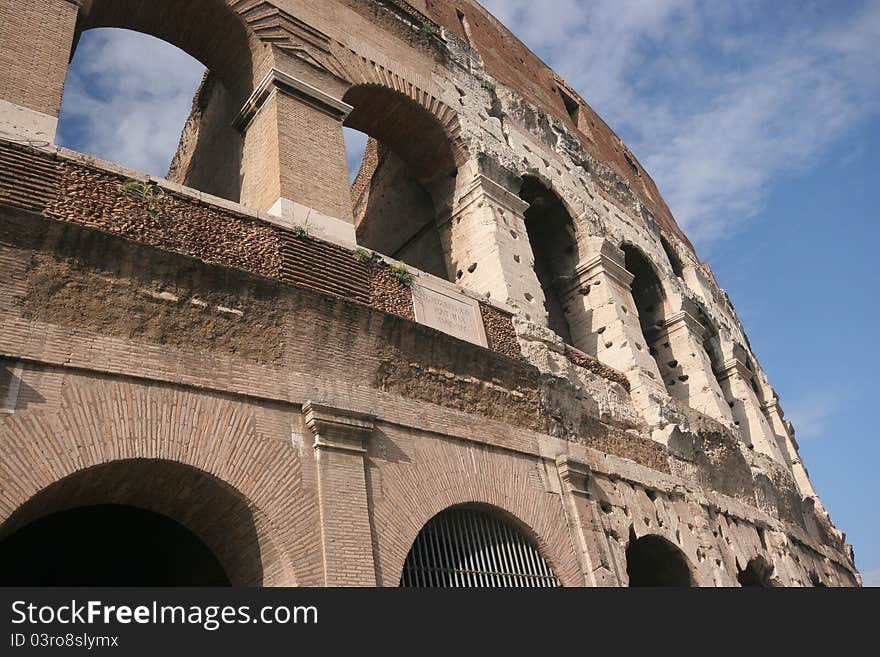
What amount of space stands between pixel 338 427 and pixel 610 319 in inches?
236

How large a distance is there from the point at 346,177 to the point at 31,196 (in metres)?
3.20

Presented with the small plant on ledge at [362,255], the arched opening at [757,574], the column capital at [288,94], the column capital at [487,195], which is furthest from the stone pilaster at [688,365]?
the column capital at [288,94]

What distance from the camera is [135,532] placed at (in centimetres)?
642

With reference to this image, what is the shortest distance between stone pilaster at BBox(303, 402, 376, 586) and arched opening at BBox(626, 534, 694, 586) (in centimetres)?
395

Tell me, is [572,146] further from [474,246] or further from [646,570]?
[646,570]

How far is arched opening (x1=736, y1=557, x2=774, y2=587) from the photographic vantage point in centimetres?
1002

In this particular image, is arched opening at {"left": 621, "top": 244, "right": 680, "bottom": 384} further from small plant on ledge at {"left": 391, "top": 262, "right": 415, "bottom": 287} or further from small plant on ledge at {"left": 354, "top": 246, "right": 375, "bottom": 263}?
small plant on ledge at {"left": 354, "top": 246, "right": 375, "bottom": 263}

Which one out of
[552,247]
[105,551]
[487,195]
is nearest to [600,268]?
[552,247]

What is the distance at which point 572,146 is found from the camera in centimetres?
1264

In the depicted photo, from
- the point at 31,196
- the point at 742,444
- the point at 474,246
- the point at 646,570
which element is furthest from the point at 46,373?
the point at 742,444

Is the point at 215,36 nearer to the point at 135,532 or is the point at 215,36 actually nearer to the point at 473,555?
the point at 135,532

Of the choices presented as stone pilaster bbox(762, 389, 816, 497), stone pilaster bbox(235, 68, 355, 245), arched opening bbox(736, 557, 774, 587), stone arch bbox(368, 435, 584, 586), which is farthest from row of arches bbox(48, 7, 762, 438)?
stone pilaster bbox(762, 389, 816, 497)

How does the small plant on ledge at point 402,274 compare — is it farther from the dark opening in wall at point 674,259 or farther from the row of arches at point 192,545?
the dark opening in wall at point 674,259

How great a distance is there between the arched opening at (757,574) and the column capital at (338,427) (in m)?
6.68
